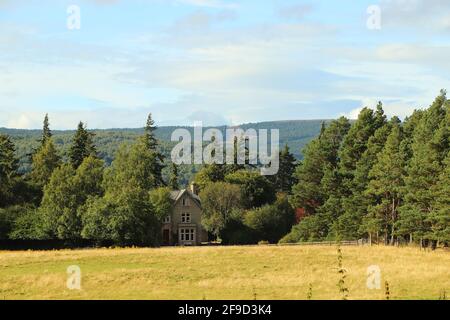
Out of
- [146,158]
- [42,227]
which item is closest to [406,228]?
[146,158]

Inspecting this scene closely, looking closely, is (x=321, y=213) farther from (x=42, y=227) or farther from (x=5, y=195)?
(x=5, y=195)

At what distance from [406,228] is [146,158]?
101 ft

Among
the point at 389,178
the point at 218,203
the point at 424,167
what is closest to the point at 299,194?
the point at 218,203

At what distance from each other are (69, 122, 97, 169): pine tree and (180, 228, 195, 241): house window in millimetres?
15315

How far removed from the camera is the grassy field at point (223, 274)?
2917cm

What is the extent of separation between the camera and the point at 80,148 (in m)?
89.1

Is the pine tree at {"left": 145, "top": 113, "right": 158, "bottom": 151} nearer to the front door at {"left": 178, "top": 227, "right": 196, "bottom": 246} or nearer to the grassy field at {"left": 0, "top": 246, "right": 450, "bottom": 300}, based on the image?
the front door at {"left": 178, "top": 227, "right": 196, "bottom": 246}

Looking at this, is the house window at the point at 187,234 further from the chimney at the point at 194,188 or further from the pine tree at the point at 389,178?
the pine tree at the point at 389,178

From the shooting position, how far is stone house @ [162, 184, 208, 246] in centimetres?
8556

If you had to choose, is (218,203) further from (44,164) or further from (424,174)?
(424,174)

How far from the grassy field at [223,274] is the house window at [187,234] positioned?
30.5 meters

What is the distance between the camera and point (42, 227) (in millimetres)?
70438

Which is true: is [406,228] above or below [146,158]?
below
